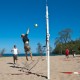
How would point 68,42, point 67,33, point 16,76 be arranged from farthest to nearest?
point 68,42, point 67,33, point 16,76

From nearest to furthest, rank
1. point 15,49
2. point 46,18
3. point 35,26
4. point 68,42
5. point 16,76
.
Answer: point 46,18 → point 16,76 → point 35,26 → point 15,49 → point 68,42

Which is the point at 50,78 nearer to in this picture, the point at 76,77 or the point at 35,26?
the point at 76,77

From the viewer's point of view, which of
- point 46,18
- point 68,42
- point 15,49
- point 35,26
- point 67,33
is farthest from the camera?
point 68,42

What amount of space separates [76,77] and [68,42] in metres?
84.0

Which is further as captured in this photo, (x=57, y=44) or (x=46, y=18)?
(x=57, y=44)

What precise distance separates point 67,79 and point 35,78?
1451 mm

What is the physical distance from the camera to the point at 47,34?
12750 millimetres

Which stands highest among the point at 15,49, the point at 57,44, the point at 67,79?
the point at 57,44

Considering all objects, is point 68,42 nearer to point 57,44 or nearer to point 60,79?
point 57,44

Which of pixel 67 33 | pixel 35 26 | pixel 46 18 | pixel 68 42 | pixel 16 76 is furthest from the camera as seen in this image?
pixel 68 42

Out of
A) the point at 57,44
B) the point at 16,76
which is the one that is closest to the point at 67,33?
the point at 57,44

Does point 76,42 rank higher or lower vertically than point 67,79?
higher

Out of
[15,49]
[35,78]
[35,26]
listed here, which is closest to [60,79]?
[35,78]

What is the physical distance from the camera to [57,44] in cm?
9388
